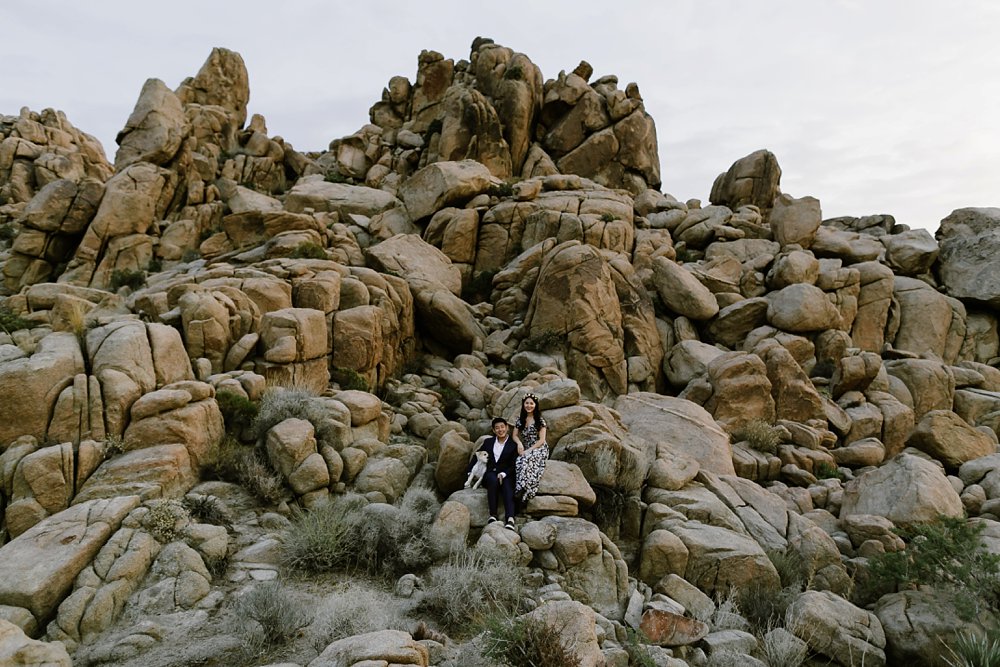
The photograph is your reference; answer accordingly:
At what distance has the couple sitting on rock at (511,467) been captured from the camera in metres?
10.7

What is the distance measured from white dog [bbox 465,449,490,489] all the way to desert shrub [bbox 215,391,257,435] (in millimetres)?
5174

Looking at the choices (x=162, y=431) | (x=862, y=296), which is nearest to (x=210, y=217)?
(x=162, y=431)

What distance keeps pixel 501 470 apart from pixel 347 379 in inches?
292

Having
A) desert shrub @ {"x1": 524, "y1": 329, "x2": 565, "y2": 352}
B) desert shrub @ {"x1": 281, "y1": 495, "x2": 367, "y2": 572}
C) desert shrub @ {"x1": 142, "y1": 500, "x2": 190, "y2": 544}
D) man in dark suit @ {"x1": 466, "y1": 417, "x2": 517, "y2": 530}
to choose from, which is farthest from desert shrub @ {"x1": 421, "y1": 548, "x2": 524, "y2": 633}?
desert shrub @ {"x1": 524, "y1": 329, "x2": 565, "y2": 352}

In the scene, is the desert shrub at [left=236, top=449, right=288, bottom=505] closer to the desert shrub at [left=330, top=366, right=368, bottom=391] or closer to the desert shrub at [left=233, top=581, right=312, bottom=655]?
the desert shrub at [left=233, top=581, right=312, bottom=655]

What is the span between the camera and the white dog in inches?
465

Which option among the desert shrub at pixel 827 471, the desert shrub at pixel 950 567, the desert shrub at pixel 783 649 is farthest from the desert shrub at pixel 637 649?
the desert shrub at pixel 827 471

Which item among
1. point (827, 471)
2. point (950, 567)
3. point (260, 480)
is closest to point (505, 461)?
point (260, 480)

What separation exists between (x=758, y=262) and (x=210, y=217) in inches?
1190

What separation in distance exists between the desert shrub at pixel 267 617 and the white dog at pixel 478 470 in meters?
4.37

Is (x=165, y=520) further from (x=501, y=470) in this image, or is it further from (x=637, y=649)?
(x=637, y=649)

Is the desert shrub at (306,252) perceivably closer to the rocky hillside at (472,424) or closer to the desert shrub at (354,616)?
the rocky hillside at (472,424)

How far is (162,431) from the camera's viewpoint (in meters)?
10.8

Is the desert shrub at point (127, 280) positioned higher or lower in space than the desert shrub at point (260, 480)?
higher
